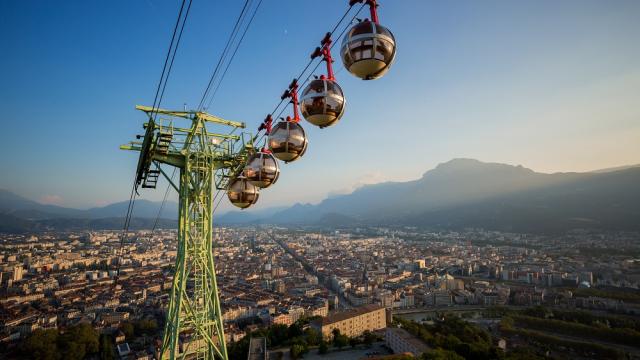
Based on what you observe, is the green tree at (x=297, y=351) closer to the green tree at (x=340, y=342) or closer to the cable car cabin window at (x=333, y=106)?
the green tree at (x=340, y=342)

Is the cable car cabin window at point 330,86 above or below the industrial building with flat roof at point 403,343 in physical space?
above

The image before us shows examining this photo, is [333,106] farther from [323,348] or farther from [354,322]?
[354,322]

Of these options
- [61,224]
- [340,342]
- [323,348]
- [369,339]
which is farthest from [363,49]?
[61,224]

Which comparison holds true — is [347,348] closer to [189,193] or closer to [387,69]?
[189,193]

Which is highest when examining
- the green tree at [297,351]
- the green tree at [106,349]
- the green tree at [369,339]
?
the green tree at [297,351]

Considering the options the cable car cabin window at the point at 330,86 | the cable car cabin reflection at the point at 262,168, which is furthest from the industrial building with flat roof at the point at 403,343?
the cable car cabin window at the point at 330,86

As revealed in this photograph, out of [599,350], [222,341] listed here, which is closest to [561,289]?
[599,350]

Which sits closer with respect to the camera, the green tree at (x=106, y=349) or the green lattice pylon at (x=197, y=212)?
the green lattice pylon at (x=197, y=212)
